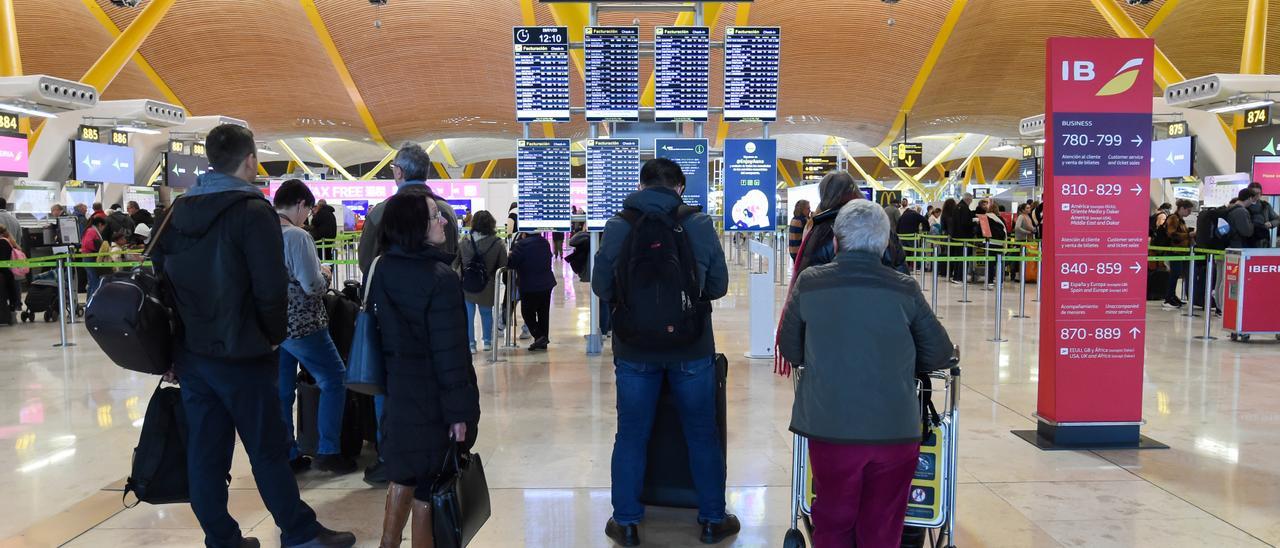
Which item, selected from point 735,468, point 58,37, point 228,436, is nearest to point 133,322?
point 228,436

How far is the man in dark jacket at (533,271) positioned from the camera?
8758 millimetres

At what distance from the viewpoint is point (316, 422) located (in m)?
4.83

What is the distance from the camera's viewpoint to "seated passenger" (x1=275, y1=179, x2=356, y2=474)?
4.25 metres

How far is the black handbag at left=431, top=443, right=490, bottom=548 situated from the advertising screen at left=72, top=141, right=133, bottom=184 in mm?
21241

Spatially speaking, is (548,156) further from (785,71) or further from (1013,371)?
(785,71)

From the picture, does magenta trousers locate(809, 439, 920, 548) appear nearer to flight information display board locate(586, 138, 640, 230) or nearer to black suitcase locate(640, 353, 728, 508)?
black suitcase locate(640, 353, 728, 508)

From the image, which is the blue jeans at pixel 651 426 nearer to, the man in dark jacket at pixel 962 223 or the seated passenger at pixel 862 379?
the seated passenger at pixel 862 379

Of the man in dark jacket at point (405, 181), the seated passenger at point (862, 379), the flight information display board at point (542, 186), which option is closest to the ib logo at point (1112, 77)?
the seated passenger at point (862, 379)

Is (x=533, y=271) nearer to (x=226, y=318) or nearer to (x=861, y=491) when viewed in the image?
(x=226, y=318)

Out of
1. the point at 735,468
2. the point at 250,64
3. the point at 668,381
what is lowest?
the point at 735,468

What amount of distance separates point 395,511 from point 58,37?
1315 inches

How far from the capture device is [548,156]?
28.1 ft

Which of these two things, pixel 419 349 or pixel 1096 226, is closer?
pixel 419 349

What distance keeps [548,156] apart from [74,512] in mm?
5285
